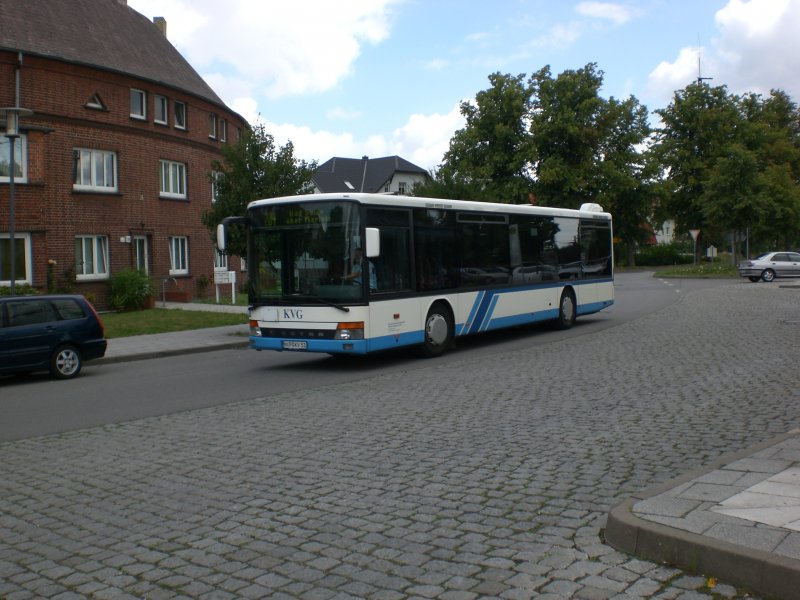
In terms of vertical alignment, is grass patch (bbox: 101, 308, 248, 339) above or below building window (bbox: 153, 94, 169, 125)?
below

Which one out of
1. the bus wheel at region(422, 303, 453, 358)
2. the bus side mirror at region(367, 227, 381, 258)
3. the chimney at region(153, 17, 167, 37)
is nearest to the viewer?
the bus side mirror at region(367, 227, 381, 258)

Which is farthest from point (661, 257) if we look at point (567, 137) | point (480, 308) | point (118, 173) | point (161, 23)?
point (480, 308)

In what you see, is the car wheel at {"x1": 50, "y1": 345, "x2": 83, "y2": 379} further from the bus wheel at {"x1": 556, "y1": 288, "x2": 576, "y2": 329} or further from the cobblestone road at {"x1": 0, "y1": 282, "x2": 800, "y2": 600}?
the bus wheel at {"x1": 556, "y1": 288, "x2": 576, "y2": 329}

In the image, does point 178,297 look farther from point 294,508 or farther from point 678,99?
point 678,99

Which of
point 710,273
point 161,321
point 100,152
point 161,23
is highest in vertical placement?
point 161,23

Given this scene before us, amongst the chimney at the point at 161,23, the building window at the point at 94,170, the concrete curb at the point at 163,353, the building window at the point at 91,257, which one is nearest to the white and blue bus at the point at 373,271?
the concrete curb at the point at 163,353

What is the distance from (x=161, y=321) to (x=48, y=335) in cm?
971

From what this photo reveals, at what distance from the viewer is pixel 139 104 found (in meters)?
31.6

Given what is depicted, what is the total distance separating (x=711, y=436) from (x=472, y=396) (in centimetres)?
339

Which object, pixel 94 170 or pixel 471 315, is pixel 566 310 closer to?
pixel 471 315

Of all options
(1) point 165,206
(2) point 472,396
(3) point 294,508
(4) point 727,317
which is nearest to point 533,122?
(1) point 165,206

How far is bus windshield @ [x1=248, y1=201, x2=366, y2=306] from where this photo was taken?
43.9 ft

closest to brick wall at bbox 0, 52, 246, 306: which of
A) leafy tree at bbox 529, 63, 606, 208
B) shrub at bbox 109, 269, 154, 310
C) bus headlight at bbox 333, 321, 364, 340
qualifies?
shrub at bbox 109, 269, 154, 310

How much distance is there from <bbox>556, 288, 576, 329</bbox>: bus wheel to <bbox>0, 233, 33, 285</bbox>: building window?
1659cm
